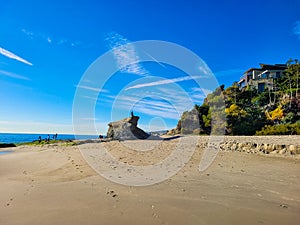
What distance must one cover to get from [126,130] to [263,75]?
34.6 m

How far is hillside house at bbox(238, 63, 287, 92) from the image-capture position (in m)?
39.2

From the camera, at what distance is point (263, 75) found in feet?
138

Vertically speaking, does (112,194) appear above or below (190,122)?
below

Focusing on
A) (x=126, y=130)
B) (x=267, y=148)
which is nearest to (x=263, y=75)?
(x=126, y=130)

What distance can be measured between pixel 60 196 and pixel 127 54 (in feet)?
25.3

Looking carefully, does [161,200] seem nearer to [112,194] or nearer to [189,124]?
[112,194]

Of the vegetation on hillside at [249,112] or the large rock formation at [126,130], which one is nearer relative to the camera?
the large rock formation at [126,130]

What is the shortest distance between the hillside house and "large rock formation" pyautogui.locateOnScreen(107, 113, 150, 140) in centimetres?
2711

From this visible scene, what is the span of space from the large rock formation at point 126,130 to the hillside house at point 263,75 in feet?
89.0

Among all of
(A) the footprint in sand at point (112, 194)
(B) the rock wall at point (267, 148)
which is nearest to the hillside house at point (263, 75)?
(B) the rock wall at point (267, 148)

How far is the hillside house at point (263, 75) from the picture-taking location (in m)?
39.2

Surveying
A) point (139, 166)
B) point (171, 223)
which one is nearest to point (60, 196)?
point (171, 223)

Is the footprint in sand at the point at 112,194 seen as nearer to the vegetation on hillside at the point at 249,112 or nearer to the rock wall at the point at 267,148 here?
the rock wall at the point at 267,148

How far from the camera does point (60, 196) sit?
3.77m
